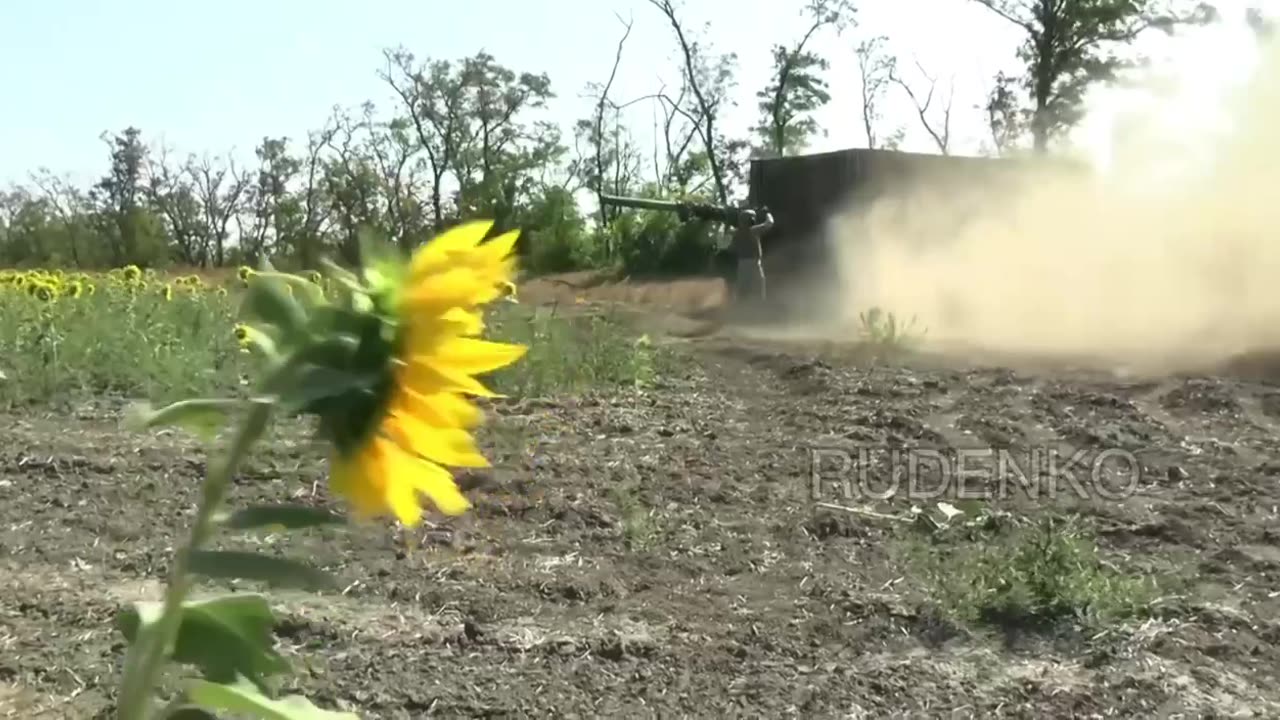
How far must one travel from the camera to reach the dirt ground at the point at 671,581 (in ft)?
8.82

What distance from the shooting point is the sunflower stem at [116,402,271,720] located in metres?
0.58

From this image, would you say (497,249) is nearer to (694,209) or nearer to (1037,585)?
(1037,585)

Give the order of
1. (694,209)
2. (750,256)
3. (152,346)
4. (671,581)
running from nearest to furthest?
(671,581) → (152,346) → (750,256) → (694,209)

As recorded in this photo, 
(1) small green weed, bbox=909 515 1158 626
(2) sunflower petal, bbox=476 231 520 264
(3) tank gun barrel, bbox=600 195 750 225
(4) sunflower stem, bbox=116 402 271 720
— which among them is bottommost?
(1) small green weed, bbox=909 515 1158 626

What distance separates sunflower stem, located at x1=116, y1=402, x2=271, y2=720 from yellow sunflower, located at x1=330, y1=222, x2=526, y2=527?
0.20ft

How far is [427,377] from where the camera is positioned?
0.63 metres

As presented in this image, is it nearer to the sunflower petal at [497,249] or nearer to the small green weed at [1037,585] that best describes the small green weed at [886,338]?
the small green weed at [1037,585]

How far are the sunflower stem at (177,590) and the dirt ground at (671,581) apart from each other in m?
1.85

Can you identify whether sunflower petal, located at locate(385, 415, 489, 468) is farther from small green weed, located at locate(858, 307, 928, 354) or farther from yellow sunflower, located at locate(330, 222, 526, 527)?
small green weed, located at locate(858, 307, 928, 354)

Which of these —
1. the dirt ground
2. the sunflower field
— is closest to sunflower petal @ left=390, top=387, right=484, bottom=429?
the dirt ground

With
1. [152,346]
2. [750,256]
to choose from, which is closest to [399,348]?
[152,346]

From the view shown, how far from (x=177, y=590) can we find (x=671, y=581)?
2.80 m

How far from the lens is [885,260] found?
14.2 meters

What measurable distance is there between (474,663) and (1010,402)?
13.0 feet
